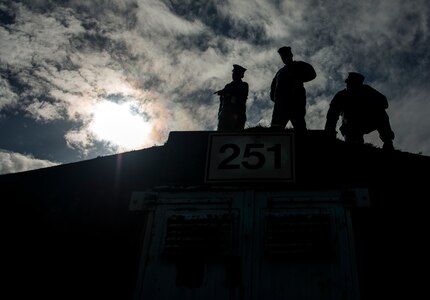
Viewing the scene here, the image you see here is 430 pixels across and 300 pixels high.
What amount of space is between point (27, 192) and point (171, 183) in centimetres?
240

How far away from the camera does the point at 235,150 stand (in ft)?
17.5

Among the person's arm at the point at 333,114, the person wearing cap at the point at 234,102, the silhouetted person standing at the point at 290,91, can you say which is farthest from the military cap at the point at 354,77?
the person wearing cap at the point at 234,102

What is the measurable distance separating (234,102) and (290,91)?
197cm

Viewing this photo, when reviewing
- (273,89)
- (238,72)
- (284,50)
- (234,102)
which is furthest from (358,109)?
(238,72)

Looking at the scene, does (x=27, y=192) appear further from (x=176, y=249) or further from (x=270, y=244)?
(x=270, y=244)

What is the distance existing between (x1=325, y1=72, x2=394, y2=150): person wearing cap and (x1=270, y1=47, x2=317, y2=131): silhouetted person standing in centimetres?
66

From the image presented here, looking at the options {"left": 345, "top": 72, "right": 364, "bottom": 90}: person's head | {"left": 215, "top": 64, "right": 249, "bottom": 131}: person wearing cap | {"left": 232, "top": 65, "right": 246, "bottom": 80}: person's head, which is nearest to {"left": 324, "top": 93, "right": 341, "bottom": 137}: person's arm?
{"left": 345, "top": 72, "right": 364, "bottom": 90}: person's head

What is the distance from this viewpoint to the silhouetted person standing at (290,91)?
7090 millimetres

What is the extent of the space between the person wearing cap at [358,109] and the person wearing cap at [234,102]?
2258 mm

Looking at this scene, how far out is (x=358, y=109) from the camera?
7391 millimetres

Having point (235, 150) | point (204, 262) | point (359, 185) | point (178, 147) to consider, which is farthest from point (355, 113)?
point (204, 262)

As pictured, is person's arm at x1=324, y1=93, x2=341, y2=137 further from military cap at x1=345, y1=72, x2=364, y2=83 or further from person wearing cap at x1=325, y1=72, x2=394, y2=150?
military cap at x1=345, y1=72, x2=364, y2=83

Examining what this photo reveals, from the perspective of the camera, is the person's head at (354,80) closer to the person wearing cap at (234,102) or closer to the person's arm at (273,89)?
the person's arm at (273,89)

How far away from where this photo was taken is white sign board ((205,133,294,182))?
5.11 metres
